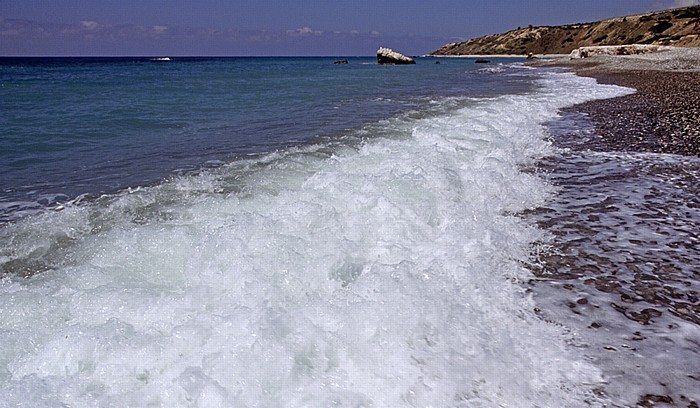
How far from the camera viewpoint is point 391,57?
8475cm

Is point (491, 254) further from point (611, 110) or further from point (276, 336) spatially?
point (611, 110)

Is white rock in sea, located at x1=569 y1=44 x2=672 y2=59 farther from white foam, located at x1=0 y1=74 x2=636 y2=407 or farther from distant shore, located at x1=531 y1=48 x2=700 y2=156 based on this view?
white foam, located at x1=0 y1=74 x2=636 y2=407

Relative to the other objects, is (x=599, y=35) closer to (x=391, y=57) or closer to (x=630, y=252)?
(x=391, y=57)

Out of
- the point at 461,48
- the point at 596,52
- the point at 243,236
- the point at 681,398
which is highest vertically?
the point at 461,48

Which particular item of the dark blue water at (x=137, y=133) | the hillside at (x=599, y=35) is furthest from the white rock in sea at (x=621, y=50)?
the dark blue water at (x=137, y=133)

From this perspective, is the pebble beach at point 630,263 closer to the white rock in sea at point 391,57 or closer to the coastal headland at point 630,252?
the coastal headland at point 630,252

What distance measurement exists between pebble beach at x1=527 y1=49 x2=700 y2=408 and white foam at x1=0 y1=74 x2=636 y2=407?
26 cm

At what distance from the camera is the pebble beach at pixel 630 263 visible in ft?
9.09

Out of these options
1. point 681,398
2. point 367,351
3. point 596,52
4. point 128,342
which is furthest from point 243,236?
point 596,52

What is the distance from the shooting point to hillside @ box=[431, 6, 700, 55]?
2955 inches

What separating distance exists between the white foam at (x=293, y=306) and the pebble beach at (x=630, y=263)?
264 millimetres

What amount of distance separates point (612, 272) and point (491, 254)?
3.51ft

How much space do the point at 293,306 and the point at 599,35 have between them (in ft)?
401

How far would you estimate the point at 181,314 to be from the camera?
3195 millimetres
